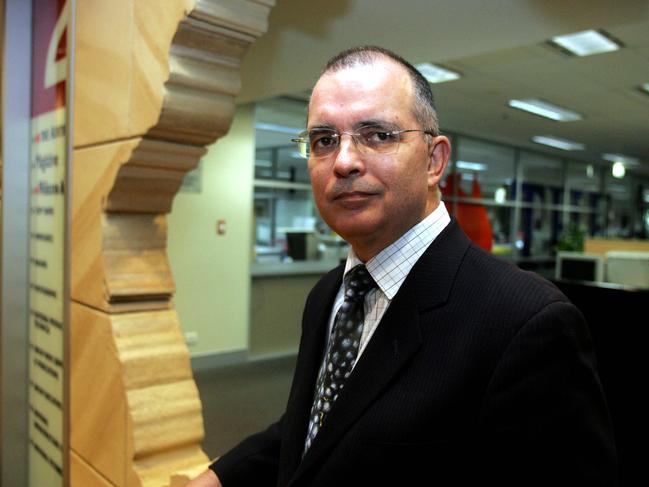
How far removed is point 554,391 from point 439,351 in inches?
6.7

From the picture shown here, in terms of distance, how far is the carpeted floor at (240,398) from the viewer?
4004 mm

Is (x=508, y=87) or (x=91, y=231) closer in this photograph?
(x=91, y=231)

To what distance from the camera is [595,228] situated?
968cm

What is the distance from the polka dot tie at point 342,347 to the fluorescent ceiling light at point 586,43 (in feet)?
9.73

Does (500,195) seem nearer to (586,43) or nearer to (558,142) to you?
(558,142)

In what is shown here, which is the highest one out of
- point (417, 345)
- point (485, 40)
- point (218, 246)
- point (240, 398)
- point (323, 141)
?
point (485, 40)

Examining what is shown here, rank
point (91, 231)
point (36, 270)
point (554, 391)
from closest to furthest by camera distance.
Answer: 1. point (554, 391)
2. point (91, 231)
3. point (36, 270)

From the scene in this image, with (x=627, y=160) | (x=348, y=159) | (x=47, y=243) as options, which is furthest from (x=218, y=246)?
(x=348, y=159)

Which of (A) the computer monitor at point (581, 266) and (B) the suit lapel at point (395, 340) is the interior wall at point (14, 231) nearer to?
(B) the suit lapel at point (395, 340)

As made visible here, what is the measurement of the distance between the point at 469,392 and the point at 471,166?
8.61 m

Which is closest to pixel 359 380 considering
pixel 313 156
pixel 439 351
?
pixel 439 351

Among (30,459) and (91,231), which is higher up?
(91,231)

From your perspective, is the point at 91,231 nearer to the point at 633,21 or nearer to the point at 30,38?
the point at 30,38

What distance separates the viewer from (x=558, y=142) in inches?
232
